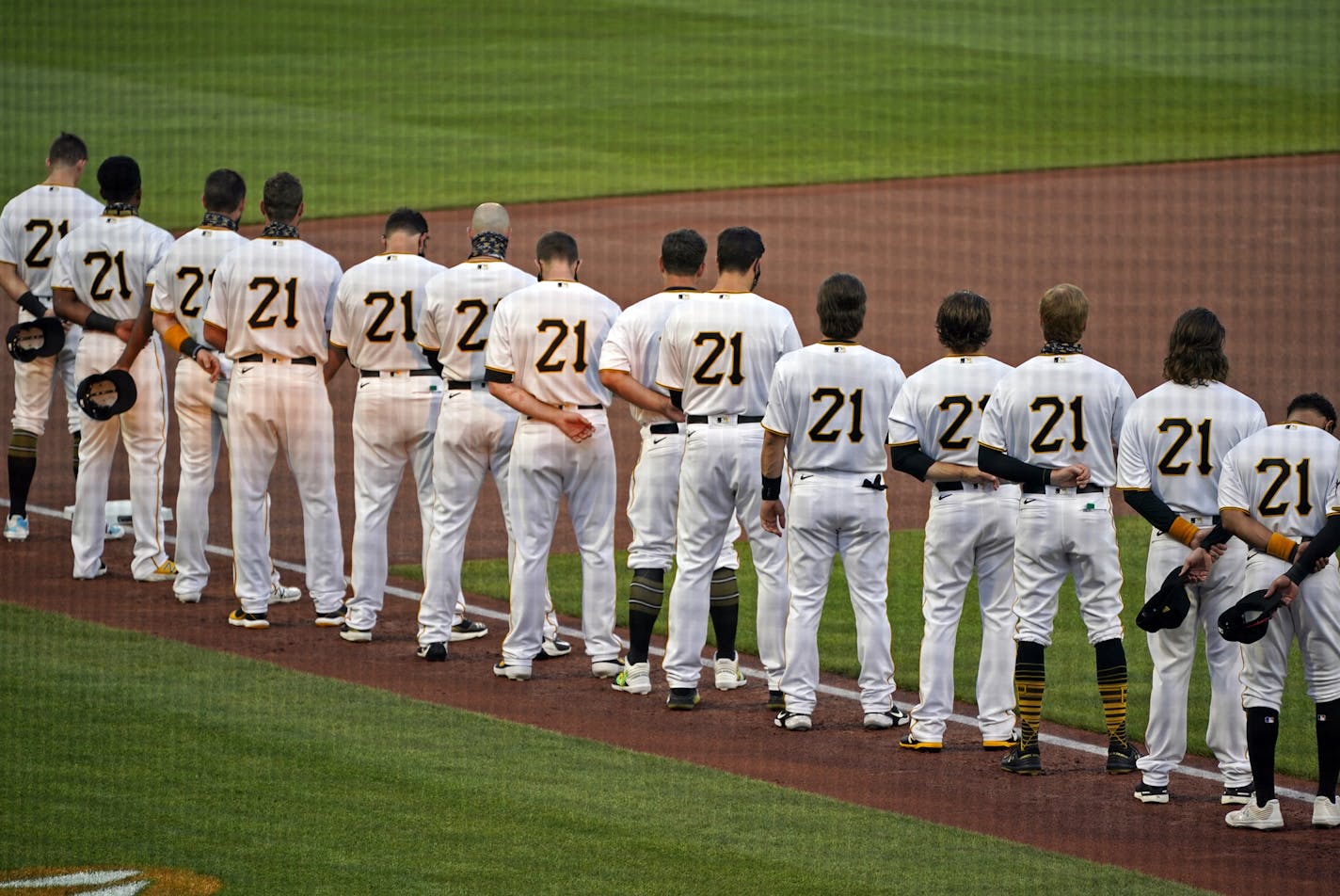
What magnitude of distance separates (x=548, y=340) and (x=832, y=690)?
2.02 m

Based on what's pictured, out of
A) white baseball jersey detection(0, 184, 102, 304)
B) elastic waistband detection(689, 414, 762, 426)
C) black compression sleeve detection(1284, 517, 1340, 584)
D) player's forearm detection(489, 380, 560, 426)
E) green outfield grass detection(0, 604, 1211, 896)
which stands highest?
white baseball jersey detection(0, 184, 102, 304)

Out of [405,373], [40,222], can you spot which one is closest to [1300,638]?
[405,373]

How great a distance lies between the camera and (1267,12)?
3719cm

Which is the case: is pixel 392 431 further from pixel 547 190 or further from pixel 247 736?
pixel 547 190

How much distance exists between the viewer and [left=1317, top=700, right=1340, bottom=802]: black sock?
22.8 feet

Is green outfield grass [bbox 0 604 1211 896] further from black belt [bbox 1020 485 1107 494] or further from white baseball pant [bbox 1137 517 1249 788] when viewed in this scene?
black belt [bbox 1020 485 1107 494]

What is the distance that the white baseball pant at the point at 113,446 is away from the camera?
10.2m

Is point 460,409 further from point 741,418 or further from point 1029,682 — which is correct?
point 1029,682

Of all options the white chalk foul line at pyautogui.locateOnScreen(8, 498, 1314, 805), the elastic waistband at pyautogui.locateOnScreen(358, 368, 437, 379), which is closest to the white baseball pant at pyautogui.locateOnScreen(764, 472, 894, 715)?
the white chalk foul line at pyautogui.locateOnScreen(8, 498, 1314, 805)

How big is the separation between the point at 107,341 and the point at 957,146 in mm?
19066

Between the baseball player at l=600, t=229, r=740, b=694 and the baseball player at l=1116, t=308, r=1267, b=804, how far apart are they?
2066mm

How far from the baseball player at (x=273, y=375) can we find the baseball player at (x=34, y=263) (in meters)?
1.85

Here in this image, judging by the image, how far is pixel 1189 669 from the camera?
23.8 feet

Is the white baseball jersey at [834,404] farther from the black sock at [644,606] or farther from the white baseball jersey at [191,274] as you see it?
the white baseball jersey at [191,274]
